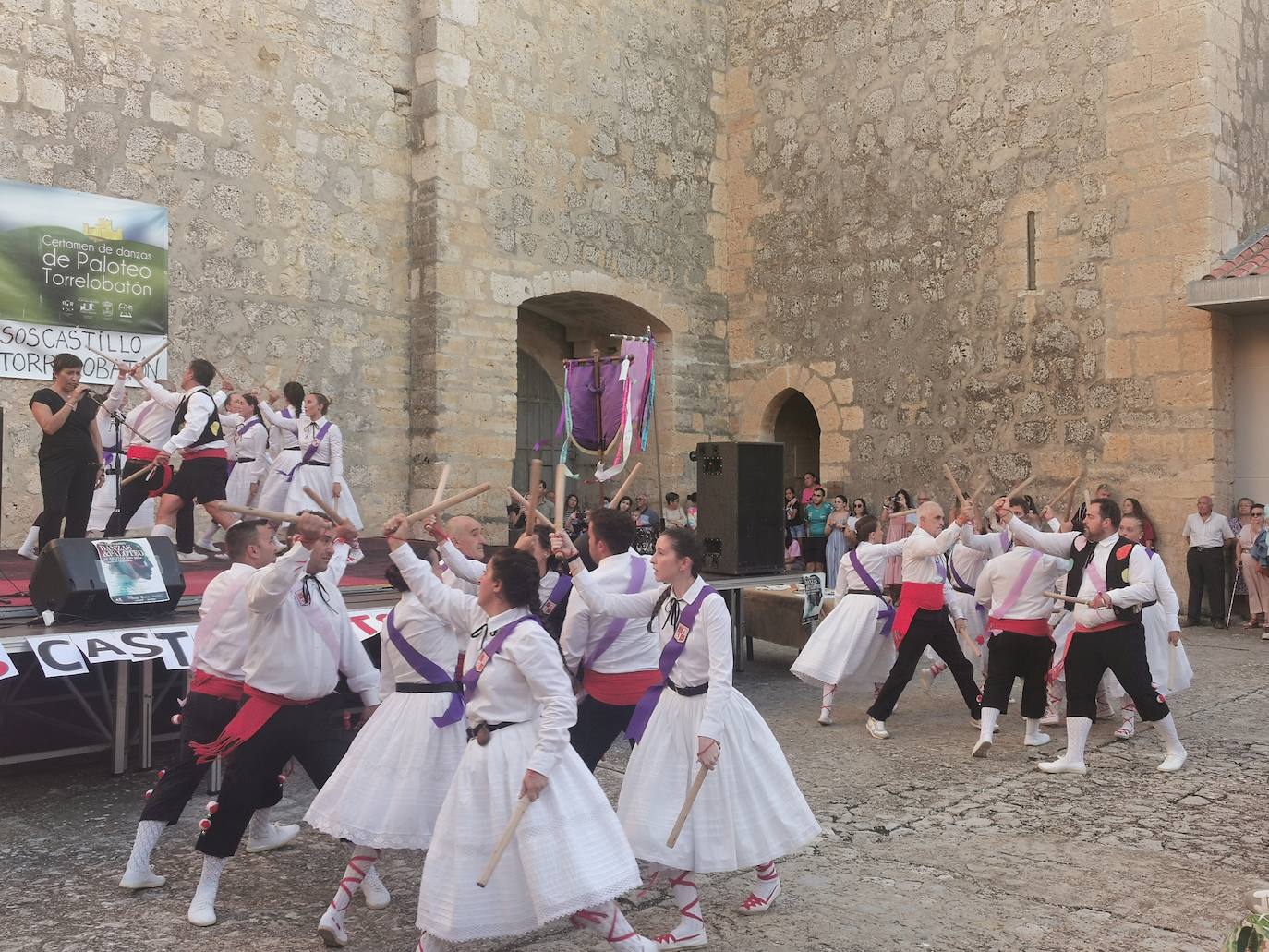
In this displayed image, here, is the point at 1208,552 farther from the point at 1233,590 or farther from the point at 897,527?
the point at 897,527

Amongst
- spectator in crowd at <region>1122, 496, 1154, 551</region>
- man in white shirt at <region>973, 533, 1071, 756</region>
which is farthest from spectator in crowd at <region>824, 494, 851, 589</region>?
man in white shirt at <region>973, 533, 1071, 756</region>

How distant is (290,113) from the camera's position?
12102 millimetres

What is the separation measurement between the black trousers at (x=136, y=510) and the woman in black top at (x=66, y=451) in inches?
20.0

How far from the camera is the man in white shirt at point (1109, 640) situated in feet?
20.4

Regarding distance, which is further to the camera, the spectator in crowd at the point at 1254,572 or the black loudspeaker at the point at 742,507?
the spectator in crowd at the point at 1254,572

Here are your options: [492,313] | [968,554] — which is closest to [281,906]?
[968,554]

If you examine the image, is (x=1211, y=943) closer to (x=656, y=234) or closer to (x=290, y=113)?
(x=290, y=113)

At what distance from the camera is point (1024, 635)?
268 inches

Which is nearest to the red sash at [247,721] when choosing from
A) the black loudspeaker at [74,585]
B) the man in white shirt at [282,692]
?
the man in white shirt at [282,692]

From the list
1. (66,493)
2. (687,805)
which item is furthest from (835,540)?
(687,805)

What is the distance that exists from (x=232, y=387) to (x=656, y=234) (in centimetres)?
640

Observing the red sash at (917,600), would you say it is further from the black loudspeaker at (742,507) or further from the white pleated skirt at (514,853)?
the white pleated skirt at (514,853)

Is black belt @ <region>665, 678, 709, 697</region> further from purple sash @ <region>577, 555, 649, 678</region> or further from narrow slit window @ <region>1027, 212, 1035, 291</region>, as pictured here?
narrow slit window @ <region>1027, 212, 1035, 291</region>

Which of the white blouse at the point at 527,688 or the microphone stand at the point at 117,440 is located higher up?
the microphone stand at the point at 117,440
